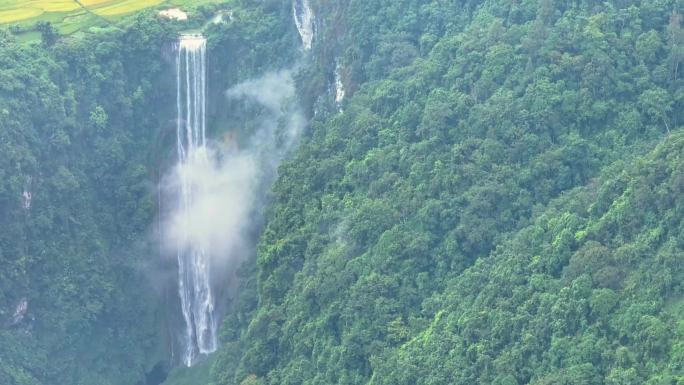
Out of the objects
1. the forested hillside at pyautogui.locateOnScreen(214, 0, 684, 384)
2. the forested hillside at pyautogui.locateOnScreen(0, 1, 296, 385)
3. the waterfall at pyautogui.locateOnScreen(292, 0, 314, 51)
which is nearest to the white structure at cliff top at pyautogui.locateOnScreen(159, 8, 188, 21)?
the forested hillside at pyautogui.locateOnScreen(0, 1, 296, 385)

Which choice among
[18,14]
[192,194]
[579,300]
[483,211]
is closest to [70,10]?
[18,14]

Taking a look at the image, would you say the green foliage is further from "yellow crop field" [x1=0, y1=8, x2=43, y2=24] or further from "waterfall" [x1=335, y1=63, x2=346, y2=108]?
"waterfall" [x1=335, y1=63, x2=346, y2=108]

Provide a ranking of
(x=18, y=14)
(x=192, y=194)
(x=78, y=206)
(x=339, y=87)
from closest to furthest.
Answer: (x=339, y=87) → (x=78, y=206) → (x=192, y=194) → (x=18, y=14)

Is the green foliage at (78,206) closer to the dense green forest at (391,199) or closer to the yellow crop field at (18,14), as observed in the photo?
the dense green forest at (391,199)

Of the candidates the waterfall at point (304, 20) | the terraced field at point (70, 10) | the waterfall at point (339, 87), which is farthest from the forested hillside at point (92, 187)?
the waterfall at point (339, 87)

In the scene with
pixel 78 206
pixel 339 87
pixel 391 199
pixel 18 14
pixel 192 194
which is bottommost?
pixel 192 194

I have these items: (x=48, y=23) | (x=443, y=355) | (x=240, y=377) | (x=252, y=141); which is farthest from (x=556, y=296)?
(x=48, y=23)

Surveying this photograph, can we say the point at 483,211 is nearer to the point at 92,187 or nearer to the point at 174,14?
the point at 92,187
